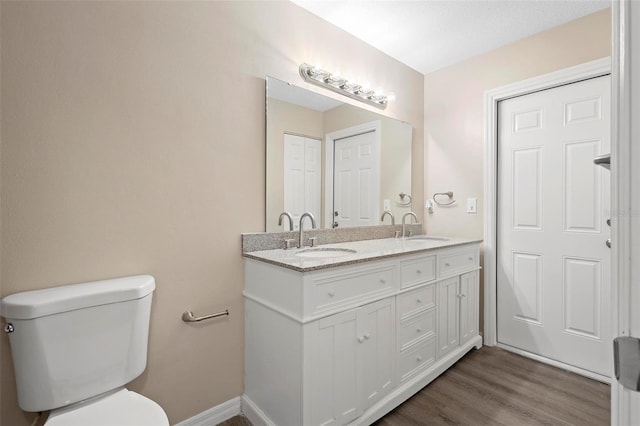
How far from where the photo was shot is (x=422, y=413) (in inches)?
68.6

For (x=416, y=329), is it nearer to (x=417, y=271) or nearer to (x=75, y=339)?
(x=417, y=271)

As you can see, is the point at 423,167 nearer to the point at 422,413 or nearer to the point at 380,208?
the point at 380,208

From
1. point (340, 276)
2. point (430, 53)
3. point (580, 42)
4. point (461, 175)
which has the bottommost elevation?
A: point (340, 276)

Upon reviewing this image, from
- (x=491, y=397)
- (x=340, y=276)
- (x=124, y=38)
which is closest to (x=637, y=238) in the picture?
(x=340, y=276)

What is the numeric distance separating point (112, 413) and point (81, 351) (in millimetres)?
248

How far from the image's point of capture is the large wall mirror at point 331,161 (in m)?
1.89

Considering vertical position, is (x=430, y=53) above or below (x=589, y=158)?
above

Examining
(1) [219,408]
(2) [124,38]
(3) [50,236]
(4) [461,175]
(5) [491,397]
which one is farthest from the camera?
(4) [461,175]

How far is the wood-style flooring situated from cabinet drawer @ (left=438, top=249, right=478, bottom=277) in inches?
27.2

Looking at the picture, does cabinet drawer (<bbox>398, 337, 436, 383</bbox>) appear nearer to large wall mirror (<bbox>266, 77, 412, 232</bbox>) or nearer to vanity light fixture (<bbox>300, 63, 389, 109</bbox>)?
large wall mirror (<bbox>266, 77, 412, 232</bbox>)

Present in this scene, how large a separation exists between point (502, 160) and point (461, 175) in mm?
324

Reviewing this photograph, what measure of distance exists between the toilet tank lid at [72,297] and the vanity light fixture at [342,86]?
59.8 inches

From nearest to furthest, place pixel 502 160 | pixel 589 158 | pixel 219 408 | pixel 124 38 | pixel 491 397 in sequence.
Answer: pixel 124 38 → pixel 219 408 → pixel 491 397 → pixel 589 158 → pixel 502 160

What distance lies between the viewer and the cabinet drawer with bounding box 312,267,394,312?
1.41m
